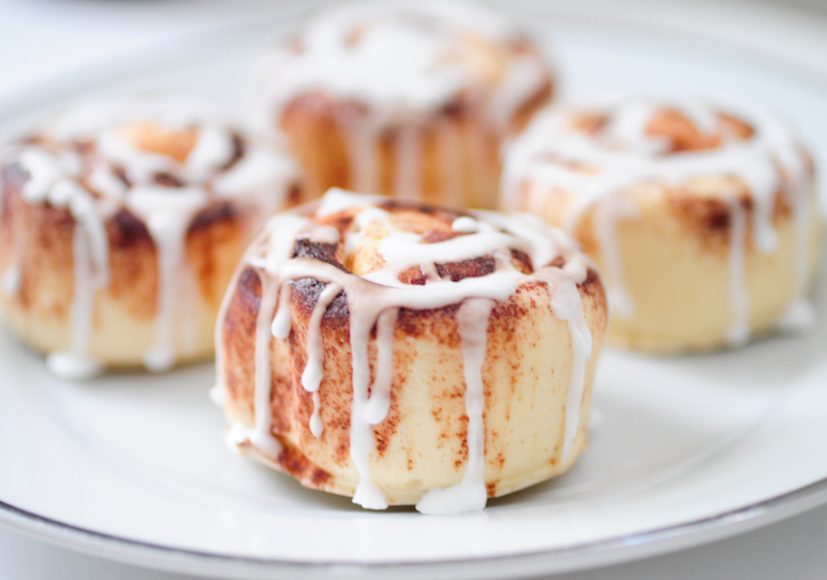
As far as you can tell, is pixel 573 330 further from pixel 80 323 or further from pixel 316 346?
pixel 80 323

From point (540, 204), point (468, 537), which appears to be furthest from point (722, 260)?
point (468, 537)

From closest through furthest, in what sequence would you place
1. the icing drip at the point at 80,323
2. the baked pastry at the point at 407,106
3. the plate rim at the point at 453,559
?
the plate rim at the point at 453,559, the icing drip at the point at 80,323, the baked pastry at the point at 407,106

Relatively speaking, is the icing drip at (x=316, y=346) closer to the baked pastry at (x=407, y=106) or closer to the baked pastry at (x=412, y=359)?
the baked pastry at (x=412, y=359)

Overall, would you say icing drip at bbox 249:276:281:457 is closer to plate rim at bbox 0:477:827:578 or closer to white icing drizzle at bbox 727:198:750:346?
plate rim at bbox 0:477:827:578

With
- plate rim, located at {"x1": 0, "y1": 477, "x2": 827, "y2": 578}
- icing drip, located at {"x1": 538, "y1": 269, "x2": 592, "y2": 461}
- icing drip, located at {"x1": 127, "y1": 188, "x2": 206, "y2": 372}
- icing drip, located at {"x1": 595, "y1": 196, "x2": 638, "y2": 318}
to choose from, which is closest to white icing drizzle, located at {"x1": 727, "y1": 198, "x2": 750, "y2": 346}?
icing drip, located at {"x1": 595, "y1": 196, "x2": 638, "y2": 318}

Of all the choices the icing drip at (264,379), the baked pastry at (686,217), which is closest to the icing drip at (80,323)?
the icing drip at (264,379)

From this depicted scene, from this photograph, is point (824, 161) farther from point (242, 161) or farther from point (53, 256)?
point (53, 256)
